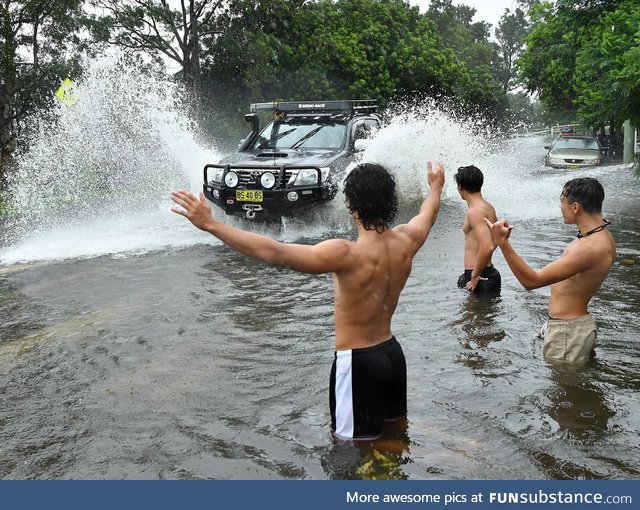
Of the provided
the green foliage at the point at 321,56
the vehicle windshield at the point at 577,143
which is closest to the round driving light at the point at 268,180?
the green foliage at the point at 321,56

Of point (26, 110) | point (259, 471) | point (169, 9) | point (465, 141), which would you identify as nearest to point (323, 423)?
point (259, 471)

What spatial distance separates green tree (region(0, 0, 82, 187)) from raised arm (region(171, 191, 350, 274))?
55.2 ft

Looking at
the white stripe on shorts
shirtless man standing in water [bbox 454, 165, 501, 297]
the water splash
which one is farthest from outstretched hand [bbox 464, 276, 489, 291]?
the water splash

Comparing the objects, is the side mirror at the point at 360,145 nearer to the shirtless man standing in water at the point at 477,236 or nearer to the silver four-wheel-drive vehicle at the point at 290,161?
the silver four-wheel-drive vehicle at the point at 290,161

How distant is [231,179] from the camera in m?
11.6

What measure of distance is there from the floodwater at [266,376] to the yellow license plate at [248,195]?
42.0 inches

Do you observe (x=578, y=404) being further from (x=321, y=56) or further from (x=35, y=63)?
(x=321, y=56)

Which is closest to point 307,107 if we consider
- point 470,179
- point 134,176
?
point 134,176

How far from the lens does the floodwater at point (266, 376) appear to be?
13.4ft

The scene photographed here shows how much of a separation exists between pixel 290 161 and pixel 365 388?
8393 millimetres

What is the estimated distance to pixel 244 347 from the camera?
6230mm

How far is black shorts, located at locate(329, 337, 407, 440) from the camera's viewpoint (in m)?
3.79

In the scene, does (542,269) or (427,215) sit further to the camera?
(542,269)

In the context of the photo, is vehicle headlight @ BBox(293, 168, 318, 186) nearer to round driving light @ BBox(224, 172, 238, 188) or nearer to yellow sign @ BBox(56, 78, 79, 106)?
round driving light @ BBox(224, 172, 238, 188)
